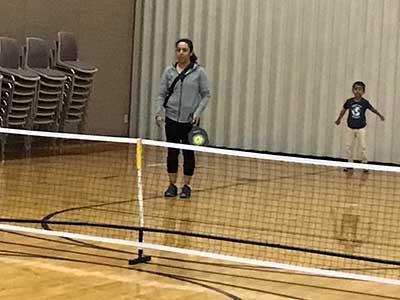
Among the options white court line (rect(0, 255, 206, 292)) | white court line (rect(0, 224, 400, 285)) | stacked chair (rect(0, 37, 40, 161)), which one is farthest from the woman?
stacked chair (rect(0, 37, 40, 161))

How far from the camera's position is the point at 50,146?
17469mm

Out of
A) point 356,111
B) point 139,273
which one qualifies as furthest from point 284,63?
point 139,273

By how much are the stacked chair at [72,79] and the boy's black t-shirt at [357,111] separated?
4.93m

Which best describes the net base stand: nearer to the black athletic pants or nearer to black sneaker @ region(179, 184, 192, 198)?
the black athletic pants

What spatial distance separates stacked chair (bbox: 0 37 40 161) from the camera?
1573cm

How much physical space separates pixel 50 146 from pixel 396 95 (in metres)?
6.48

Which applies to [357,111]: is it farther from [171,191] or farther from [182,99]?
[182,99]

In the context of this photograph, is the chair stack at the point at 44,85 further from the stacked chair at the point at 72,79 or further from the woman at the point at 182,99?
the woman at the point at 182,99

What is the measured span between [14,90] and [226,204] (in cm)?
554

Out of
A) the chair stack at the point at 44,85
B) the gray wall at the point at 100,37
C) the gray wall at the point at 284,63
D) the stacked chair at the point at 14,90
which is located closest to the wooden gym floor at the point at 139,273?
the stacked chair at the point at 14,90

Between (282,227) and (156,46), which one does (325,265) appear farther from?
(156,46)

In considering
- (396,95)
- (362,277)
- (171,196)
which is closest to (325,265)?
(362,277)

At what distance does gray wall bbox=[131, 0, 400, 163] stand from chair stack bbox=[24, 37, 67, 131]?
3.28 m

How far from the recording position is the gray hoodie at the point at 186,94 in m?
11.5
